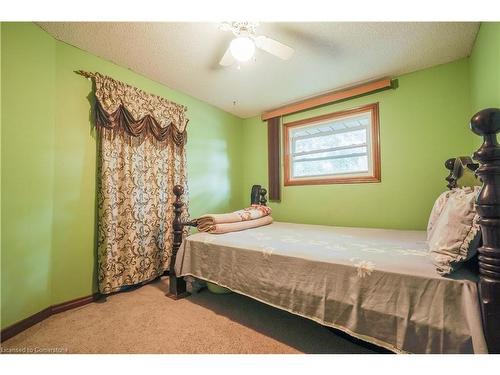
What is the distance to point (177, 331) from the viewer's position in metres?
1.43

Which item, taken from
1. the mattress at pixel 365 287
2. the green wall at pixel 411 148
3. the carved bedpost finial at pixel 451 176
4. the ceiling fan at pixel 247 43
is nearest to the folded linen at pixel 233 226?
the mattress at pixel 365 287

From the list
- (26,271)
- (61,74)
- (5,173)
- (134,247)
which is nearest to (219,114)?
(61,74)

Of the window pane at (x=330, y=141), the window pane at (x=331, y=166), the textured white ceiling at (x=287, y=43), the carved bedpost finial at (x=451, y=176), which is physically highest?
the textured white ceiling at (x=287, y=43)

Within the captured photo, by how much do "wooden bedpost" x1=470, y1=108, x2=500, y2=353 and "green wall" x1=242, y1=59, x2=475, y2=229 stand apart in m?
1.71

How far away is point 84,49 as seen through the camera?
73.0 inches

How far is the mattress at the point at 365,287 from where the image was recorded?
2.73 feet

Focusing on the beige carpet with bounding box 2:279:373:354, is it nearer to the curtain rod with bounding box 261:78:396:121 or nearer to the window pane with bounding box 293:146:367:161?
the window pane with bounding box 293:146:367:161

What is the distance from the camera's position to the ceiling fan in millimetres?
1385

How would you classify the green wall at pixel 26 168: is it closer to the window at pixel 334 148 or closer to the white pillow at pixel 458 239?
the white pillow at pixel 458 239

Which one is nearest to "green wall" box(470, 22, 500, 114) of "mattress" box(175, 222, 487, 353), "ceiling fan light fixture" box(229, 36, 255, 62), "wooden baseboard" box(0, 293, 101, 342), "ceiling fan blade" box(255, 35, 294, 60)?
"mattress" box(175, 222, 487, 353)

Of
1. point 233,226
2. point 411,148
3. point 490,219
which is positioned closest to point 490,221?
point 490,219

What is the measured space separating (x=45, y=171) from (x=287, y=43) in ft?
7.39

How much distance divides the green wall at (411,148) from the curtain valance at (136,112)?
78.9 inches

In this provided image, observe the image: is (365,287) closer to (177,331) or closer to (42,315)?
(177,331)
